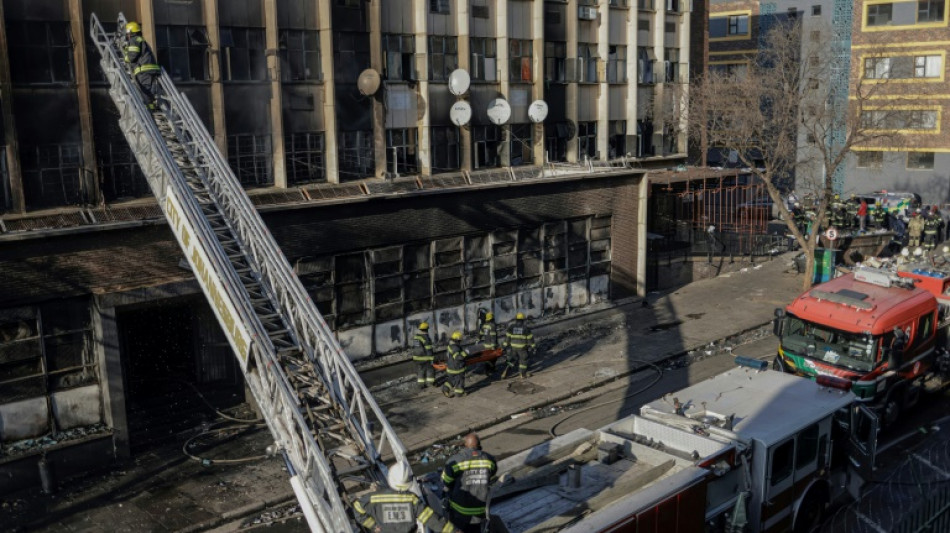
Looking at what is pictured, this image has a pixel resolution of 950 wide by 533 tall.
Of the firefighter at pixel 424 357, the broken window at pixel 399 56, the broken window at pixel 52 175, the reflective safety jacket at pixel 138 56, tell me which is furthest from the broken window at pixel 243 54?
the firefighter at pixel 424 357

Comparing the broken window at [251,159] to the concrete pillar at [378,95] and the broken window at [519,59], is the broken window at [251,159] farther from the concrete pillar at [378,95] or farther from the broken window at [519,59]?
the broken window at [519,59]

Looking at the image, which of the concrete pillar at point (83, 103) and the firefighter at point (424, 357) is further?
the firefighter at point (424, 357)

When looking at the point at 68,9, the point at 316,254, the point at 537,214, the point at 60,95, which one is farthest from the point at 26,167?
the point at 537,214

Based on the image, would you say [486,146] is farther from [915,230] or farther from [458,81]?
[915,230]

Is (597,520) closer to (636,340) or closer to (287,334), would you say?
(287,334)

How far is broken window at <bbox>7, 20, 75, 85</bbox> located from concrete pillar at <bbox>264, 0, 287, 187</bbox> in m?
4.86

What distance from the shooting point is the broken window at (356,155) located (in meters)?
24.4

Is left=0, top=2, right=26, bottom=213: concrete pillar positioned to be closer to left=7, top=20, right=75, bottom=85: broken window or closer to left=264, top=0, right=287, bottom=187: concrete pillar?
left=7, top=20, right=75, bottom=85: broken window

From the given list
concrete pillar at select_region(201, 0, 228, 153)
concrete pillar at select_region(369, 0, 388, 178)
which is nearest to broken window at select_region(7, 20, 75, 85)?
concrete pillar at select_region(201, 0, 228, 153)

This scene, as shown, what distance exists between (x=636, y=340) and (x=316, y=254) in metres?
10.1

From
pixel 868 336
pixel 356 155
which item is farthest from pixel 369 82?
pixel 868 336

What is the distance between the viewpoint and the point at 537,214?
2764 cm

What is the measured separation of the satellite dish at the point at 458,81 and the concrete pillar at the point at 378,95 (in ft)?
7.53

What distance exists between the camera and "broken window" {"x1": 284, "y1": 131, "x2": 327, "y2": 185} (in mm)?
23109
